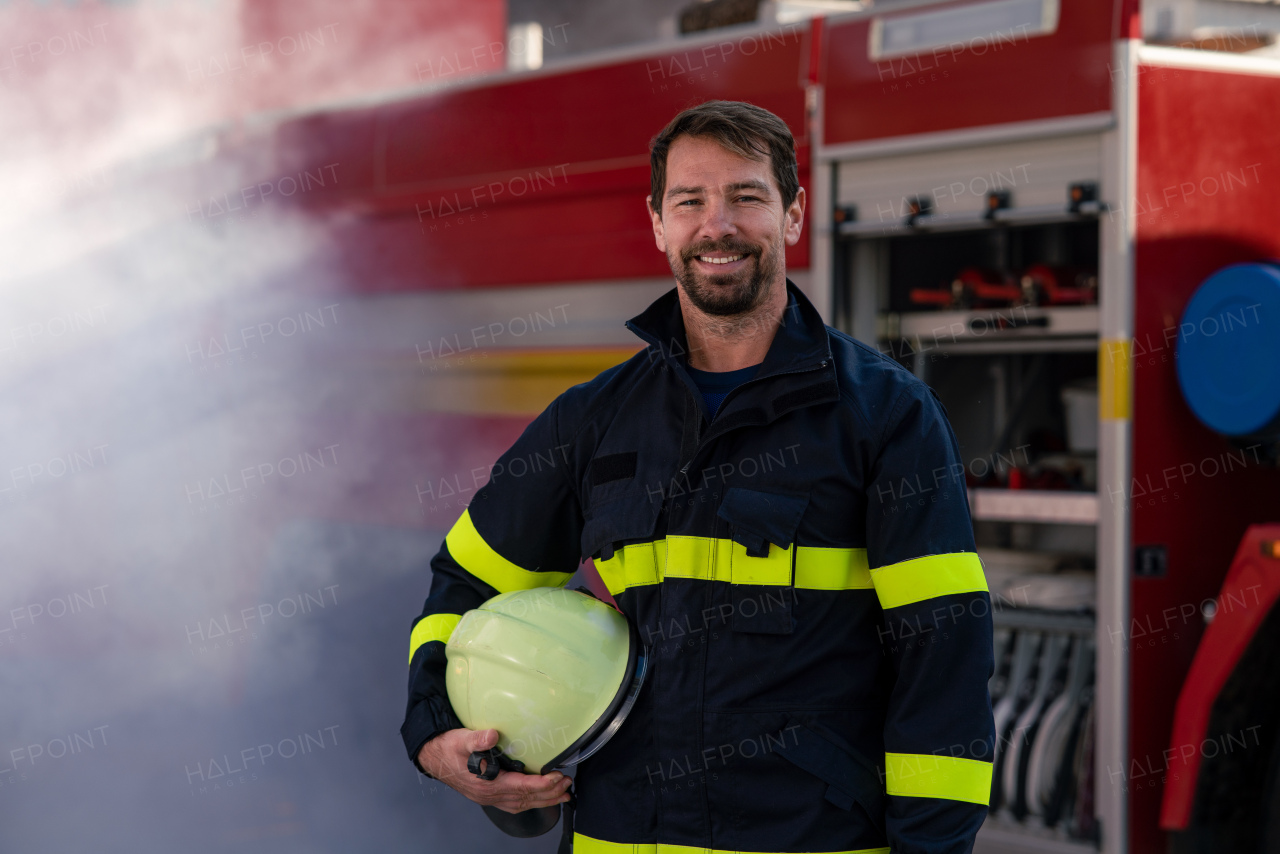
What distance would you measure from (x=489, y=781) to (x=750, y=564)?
511 millimetres

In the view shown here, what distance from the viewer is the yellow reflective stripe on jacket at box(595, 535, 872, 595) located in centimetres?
179

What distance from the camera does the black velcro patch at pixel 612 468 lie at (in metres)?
1.95

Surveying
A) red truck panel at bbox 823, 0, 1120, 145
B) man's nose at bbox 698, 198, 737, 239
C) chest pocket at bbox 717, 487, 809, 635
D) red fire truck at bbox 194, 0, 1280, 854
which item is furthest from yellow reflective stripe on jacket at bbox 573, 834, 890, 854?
red truck panel at bbox 823, 0, 1120, 145

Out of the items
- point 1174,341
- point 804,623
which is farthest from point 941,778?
point 1174,341

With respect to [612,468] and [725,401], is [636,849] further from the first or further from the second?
[725,401]

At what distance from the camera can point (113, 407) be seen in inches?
208

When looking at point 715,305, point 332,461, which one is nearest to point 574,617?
point 715,305

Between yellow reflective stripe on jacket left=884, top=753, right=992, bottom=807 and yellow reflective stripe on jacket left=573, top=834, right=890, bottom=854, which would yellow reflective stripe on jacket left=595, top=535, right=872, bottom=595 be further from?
yellow reflective stripe on jacket left=573, top=834, right=890, bottom=854

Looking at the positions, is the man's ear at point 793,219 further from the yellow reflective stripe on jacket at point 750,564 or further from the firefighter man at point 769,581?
the yellow reflective stripe on jacket at point 750,564

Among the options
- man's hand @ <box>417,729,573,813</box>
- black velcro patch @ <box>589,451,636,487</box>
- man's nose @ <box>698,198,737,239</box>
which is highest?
man's nose @ <box>698,198,737,239</box>

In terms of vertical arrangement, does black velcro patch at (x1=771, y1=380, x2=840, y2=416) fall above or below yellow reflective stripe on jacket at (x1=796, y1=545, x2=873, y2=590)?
above

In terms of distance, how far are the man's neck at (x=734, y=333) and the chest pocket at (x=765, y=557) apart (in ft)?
0.86

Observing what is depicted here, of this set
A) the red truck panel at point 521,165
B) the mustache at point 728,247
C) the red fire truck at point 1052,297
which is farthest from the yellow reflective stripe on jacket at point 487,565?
the red truck panel at point 521,165

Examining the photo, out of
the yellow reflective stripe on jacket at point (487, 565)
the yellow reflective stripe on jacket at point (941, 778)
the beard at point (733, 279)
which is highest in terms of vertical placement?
the beard at point (733, 279)
